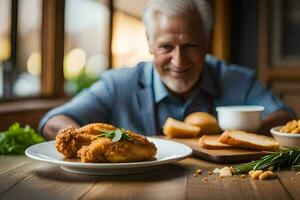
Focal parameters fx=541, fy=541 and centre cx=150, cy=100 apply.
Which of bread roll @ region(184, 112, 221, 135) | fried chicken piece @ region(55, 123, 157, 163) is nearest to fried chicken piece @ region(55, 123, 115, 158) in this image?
fried chicken piece @ region(55, 123, 157, 163)

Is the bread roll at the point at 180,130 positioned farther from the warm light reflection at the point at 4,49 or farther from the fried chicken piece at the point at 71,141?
the warm light reflection at the point at 4,49

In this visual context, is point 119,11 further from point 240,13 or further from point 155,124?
point 155,124

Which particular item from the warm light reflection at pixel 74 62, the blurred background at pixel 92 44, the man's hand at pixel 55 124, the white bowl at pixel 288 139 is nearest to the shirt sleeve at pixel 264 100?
the white bowl at pixel 288 139

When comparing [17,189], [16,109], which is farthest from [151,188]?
[16,109]

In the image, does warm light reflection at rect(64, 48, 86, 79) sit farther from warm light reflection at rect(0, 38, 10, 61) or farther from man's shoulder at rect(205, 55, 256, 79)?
man's shoulder at rect(205, 55, 256, 79)

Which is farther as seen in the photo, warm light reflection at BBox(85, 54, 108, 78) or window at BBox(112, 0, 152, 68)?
window at BBox(112, 0, 152, 68)
